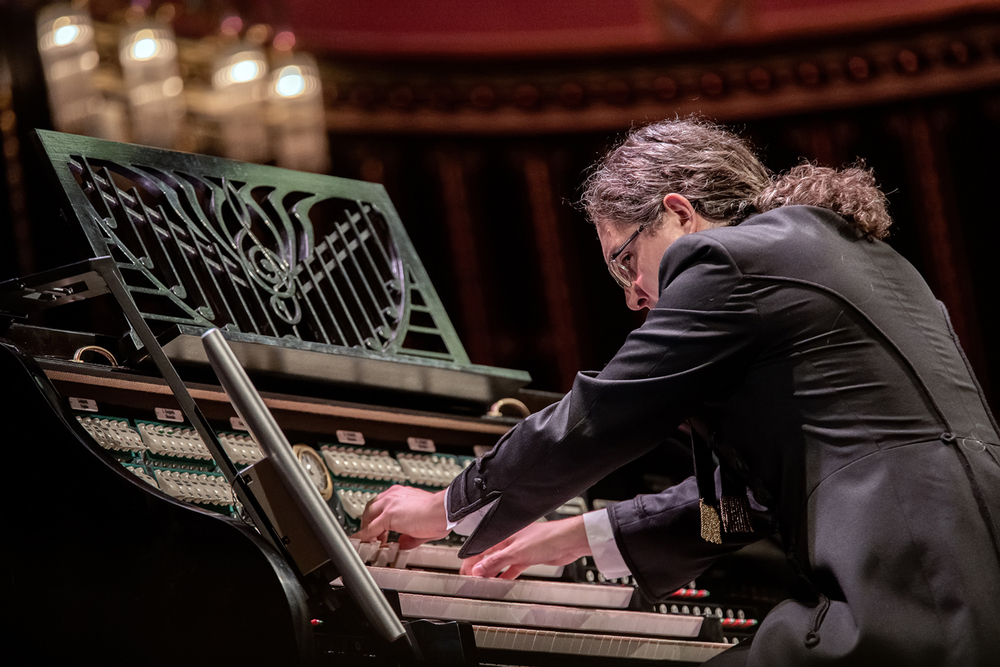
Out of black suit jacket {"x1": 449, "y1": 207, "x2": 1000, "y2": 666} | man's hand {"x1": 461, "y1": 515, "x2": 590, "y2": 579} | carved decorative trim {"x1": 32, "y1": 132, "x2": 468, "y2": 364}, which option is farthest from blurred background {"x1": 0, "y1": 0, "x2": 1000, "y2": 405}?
black suit jacket {"x1": 449, "y1": 207, "x2": 1000, "y2": 666}

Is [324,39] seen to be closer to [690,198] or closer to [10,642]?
[690,198]

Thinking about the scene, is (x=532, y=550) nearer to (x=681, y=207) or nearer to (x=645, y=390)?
(x=645, y=390)

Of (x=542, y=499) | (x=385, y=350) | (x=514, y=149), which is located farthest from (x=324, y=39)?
(x=542, y=499)

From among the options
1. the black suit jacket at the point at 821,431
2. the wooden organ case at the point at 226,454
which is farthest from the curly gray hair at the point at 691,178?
the wooden organ case at the point at 226,454

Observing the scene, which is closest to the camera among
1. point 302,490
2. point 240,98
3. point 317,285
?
point 302,490

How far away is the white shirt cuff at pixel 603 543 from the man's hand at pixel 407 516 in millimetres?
306

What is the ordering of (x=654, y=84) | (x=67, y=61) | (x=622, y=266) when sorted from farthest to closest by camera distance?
Result: (x=654, y=84)
(x=67, y=61)
(x=622, y=266)

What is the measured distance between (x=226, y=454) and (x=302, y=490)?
0.18 metres

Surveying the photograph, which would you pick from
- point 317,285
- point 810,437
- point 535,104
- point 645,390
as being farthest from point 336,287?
point 535,104

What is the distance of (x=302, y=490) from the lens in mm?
1374

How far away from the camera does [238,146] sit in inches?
187

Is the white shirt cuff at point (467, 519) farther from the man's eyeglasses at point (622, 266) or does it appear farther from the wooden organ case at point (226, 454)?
the man's eyeglasses at point (622, 266)

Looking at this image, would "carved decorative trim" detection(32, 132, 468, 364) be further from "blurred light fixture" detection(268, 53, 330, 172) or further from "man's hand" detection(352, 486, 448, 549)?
"blurred light fixture" detection(268, 53, 330, 172)

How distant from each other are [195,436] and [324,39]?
11.5ft
